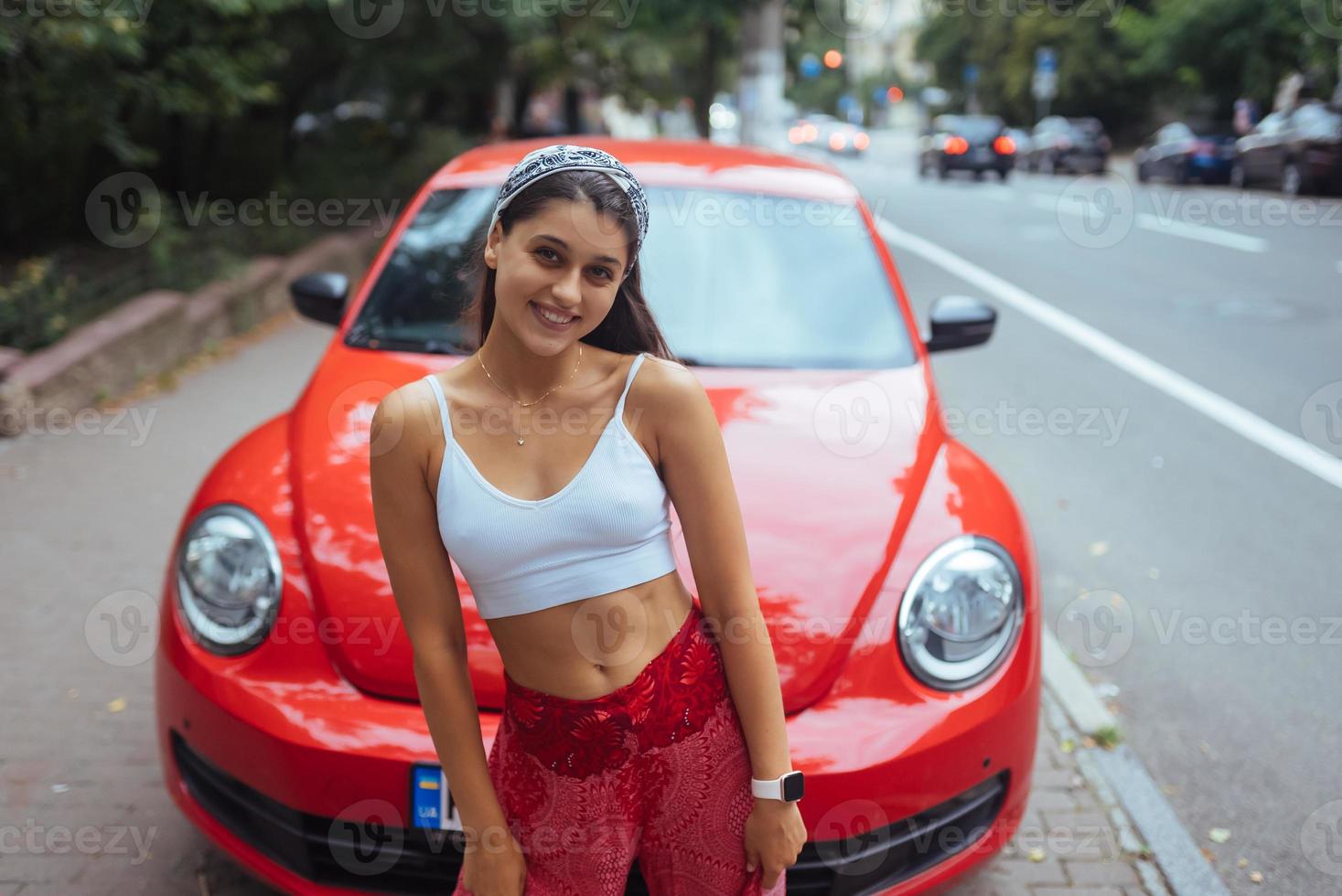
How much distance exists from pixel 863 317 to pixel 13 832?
9.37 feet

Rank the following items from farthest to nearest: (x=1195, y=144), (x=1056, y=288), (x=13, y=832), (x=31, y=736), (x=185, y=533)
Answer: (x=1195, y=144) < (x=1056, y=288) < (x=31, y=736) < (x=13, y=832) < (x=185, y=533)

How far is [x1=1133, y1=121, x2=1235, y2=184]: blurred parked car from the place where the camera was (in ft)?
81.0

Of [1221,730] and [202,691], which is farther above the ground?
[202,691]

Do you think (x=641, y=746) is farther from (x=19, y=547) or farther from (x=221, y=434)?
(x=221, y=434)

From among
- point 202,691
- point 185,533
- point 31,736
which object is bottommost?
point 31,736

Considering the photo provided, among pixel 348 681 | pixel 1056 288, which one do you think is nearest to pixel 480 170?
pixel 348 681

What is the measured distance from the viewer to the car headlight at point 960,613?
2527 mm

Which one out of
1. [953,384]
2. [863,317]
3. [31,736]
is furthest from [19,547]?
[953,384]

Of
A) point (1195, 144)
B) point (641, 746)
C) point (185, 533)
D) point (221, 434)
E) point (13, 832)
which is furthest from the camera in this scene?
point (1195, 144)

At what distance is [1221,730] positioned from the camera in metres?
3.84

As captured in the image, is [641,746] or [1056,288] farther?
[1056,288]
